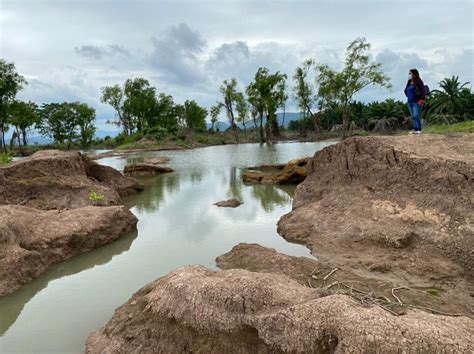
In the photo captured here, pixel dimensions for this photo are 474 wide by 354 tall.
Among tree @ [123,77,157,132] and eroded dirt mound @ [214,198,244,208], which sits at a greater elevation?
tree @ [123,77,157,132]

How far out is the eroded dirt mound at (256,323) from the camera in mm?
3449

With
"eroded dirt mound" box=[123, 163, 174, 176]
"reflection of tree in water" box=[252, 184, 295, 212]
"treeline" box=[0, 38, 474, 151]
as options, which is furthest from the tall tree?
"reflection of tree in water" box=[252, 184, 295, 212]

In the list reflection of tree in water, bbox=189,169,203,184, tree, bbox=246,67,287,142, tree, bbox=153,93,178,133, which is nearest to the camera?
reflection of tree in water, bbox=189,169,203,184

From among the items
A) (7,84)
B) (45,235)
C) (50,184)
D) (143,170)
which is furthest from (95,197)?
(7,84)

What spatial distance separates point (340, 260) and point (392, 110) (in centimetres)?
7171

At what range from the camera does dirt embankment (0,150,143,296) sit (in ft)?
24.9

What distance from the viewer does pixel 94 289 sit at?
22.8 feet

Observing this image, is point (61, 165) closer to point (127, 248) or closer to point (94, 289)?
point (127, 248)

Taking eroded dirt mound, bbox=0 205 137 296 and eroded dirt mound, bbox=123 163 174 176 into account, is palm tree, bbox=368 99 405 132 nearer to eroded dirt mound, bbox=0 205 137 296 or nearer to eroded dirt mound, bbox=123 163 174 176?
eroded dirt mound, bbox=123 163 174 176

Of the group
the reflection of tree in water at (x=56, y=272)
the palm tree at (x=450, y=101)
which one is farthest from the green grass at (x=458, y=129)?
the palm tree at (x=450, y=101)

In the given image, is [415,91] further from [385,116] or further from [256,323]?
[385,116]

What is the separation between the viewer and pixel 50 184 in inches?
540

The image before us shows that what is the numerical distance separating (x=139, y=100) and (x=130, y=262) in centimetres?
7047

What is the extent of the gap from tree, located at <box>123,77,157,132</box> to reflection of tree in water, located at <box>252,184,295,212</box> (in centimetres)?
6152
